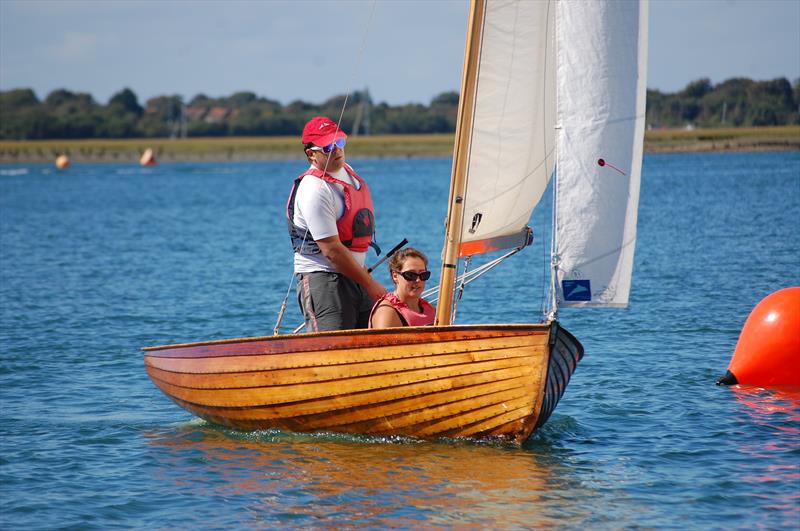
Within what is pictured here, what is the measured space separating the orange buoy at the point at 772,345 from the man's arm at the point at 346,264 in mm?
4184

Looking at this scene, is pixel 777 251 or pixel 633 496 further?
pixel 777 251

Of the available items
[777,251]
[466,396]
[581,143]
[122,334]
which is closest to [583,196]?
[581,143]

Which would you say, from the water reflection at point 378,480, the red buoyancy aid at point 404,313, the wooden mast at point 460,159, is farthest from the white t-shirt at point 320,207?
the water reflection at point 378,480

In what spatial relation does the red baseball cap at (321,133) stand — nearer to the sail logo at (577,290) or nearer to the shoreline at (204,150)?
the sail logo at (577,290)

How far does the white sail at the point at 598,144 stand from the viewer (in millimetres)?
7426

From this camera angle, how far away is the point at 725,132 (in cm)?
9262

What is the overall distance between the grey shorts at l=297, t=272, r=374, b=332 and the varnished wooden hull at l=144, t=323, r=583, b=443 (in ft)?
1.19

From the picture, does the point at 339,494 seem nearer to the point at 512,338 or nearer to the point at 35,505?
the point at 512,338

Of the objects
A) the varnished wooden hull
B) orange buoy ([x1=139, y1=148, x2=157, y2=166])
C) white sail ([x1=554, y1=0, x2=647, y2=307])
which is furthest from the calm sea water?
orange buoy ([x1=139, y1=148, x2=157, y2=166])

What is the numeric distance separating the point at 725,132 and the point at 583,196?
293ft

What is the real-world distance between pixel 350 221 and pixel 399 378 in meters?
1.27

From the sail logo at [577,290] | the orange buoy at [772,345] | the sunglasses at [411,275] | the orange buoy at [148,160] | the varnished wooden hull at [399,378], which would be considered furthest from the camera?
the orange buoy at [148,160]

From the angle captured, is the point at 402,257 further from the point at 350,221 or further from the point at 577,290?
the point at 577,290

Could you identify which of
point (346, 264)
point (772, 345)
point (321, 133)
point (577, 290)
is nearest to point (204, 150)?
point (772, 345)
